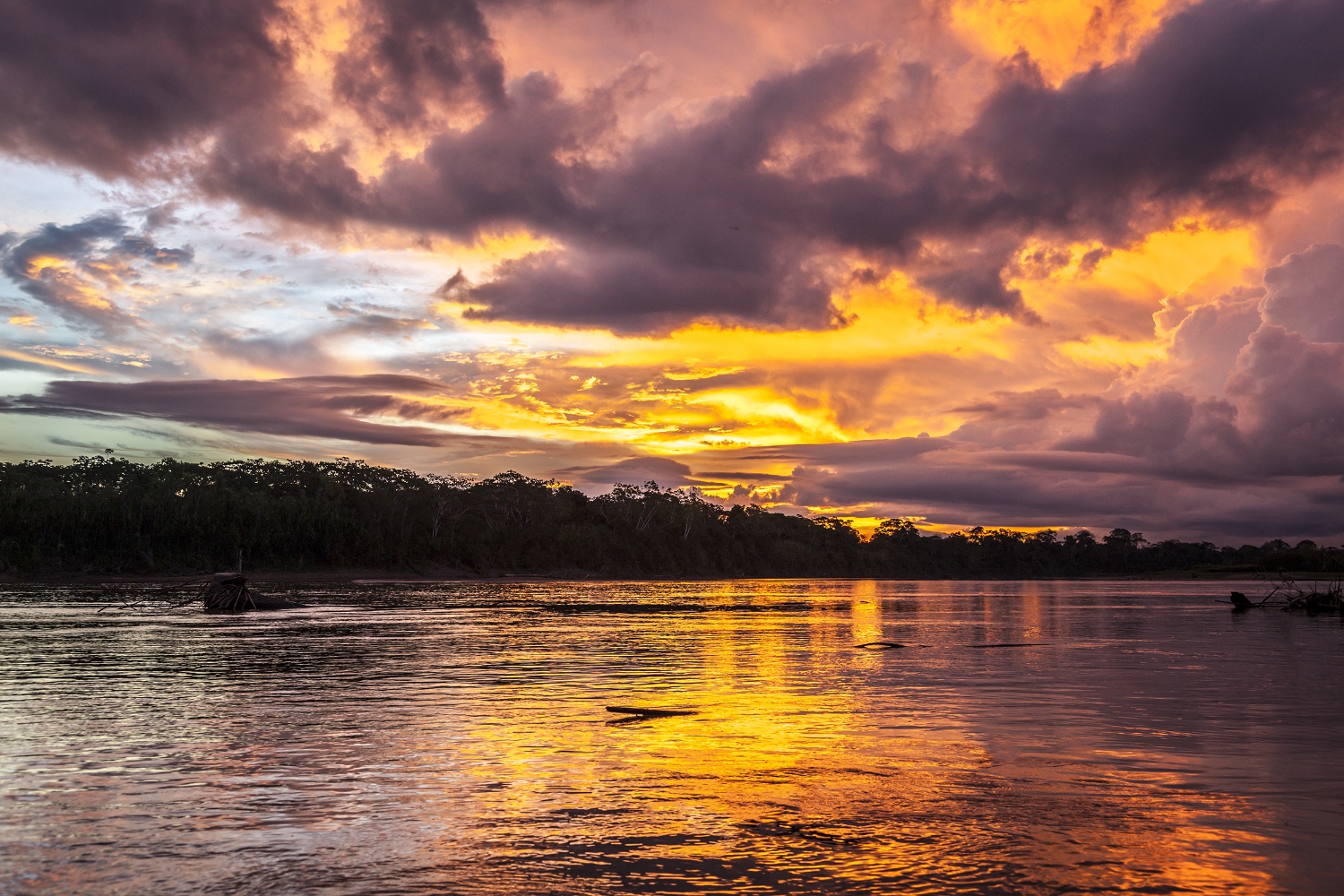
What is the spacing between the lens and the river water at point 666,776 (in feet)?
36.6

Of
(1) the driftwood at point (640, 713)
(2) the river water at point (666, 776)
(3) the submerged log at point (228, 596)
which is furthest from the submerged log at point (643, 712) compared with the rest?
(3) the submerged log at point (228, 596)

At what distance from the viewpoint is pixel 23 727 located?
20.6 metres

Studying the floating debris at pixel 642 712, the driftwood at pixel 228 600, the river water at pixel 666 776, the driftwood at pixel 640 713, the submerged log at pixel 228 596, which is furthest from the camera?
the driftwood at pixel 228 600

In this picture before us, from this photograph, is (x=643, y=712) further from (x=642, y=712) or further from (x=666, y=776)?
(x=666, y=776)

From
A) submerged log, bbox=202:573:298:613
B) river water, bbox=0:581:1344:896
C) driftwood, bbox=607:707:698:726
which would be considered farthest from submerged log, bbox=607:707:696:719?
submerged log, bbox=202:573:298:613

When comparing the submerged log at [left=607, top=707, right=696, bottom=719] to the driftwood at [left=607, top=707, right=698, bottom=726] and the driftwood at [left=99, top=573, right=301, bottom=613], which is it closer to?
the driftwood at [left=607, top=707, right=698, bottom=726]

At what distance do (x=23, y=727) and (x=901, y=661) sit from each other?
2751 cm

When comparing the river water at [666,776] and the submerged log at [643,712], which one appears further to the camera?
the submerged log at [643,712]

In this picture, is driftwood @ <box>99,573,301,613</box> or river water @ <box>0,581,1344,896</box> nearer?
river water @ <box>0,581,1344,896</box>

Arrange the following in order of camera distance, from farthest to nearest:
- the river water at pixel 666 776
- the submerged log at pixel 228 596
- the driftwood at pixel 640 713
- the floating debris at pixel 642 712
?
the submerged log at pixel 228 596
the floating debris at pixel 642 712
the driftwood at pixel 640 713
the river water at pixel 666 776

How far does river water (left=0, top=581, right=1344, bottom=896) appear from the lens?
11164 millimetres

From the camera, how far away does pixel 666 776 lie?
16250mm

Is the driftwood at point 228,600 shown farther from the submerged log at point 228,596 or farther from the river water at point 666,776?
the river water at point 666,776

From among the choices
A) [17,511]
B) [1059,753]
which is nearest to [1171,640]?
[1059,753]
